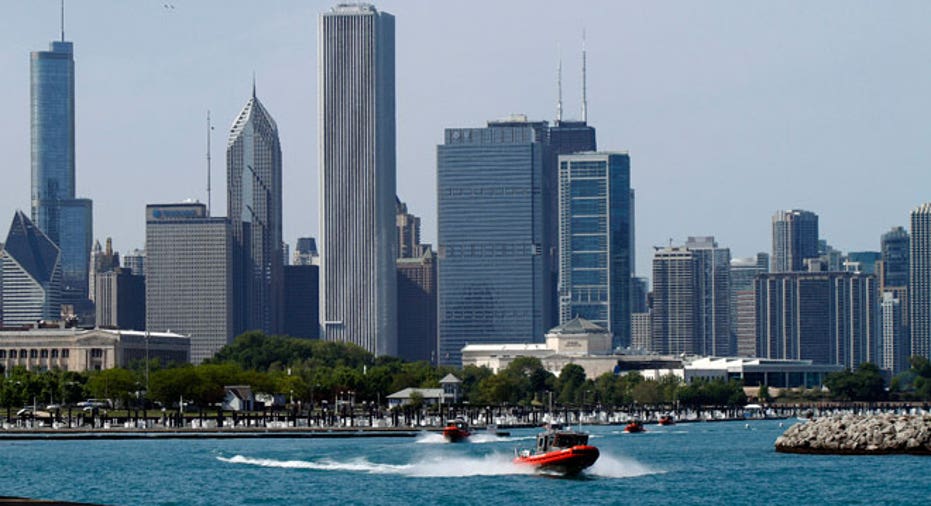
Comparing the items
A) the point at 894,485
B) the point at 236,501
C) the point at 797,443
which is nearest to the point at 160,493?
the point at 236,501

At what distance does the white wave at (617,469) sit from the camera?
397 feet

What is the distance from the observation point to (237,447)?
526 feet

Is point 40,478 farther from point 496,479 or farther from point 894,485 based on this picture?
point 894,485

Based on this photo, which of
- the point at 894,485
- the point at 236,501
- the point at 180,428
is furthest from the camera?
the point at 180,428

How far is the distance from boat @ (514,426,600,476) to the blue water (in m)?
0.85

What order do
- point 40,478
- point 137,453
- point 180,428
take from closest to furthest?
1. point 40,478
2. point 137,453
3. point 180,428

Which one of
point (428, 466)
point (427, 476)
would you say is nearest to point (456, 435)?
point (428, 466)

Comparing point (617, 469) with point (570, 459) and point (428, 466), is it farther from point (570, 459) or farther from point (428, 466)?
point (428, 466)

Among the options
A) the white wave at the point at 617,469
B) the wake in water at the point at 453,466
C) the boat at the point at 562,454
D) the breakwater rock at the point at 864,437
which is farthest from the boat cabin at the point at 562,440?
the breakwater rock at the point at 864,437

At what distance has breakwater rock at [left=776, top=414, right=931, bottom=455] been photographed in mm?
147750

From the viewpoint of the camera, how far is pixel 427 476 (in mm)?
122250

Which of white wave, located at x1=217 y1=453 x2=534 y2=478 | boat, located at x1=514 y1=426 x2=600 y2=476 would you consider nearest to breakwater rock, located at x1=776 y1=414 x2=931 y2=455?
white wave, located at x1=217 y1=453 x2=534 y2=478

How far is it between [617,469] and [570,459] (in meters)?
9.86

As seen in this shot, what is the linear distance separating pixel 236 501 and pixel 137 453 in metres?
47.3
